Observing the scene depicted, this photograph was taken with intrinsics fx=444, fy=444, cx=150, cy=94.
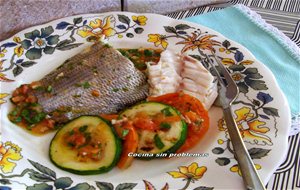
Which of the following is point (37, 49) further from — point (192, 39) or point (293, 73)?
point (293, 73)

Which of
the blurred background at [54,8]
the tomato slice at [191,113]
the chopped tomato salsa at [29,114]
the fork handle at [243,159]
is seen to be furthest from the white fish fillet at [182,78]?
the blurred background at [54,8]

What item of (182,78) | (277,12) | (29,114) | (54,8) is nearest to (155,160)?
(182,78)

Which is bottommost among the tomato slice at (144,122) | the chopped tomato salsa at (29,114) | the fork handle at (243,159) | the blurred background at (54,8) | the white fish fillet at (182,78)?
the chopped tomato salsa at (29,114)

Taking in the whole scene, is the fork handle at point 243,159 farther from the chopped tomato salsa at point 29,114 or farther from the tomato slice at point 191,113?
the chopped tomato salsa at point 29,114

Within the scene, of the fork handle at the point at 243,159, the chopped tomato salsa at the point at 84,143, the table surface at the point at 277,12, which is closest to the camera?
the fork handle at the point at 243,159

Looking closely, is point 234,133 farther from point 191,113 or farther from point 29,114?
point 29,114

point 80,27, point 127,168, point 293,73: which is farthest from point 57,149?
point 293,73

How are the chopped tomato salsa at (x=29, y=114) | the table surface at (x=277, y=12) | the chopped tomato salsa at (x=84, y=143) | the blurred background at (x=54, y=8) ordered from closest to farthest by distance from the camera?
the chopped tomato salsa at (x=84, y=143)
the chopped tomato salsa at (x=29, y=114)
the blurred background at (x=54, y=8)
the table surface at (x=277, y=12)
